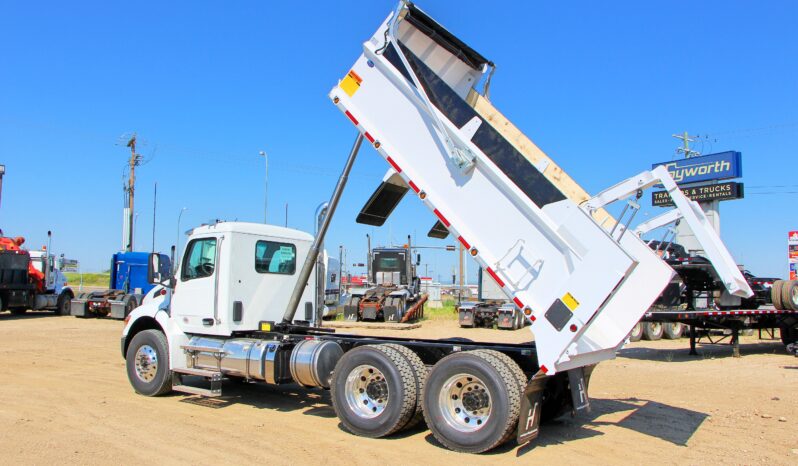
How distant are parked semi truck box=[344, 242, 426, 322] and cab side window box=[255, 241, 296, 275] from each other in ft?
52.4

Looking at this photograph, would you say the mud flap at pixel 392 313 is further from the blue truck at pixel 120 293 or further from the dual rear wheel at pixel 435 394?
the dual rear wheel at pixel 435 394

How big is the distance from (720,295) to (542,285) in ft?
37.4

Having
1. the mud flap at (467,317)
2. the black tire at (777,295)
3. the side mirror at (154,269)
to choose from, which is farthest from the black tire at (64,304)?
the black tire at (777,295)

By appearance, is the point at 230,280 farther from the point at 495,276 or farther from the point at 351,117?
the point at 495,276

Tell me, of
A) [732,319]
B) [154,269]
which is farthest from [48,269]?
[732,319]

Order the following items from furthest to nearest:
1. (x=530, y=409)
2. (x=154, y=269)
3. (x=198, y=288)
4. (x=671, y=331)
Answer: (x=671, y=331)
(x=154, y=269)
(x=198, y=288)
(x=530, y=409)

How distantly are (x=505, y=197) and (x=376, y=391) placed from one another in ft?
8.48

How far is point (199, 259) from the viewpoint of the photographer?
30.2 feet

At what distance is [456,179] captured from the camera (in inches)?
265

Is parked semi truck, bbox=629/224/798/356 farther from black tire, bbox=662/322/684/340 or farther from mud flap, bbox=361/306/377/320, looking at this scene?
mud flap, bbox=361/306/377/320

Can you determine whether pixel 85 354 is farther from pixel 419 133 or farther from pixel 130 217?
pixel 130 217

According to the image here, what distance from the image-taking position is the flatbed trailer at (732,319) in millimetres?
14094

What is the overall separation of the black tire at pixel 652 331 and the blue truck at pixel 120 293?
59.2 ft

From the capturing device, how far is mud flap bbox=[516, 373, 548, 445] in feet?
19.7
